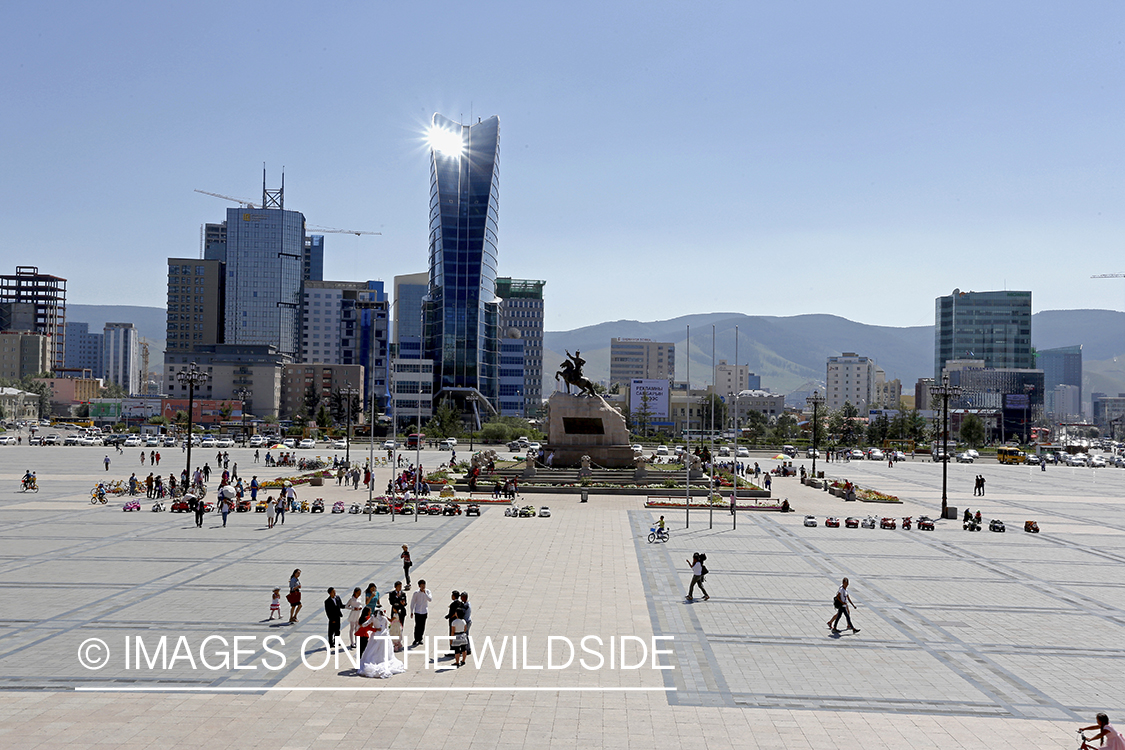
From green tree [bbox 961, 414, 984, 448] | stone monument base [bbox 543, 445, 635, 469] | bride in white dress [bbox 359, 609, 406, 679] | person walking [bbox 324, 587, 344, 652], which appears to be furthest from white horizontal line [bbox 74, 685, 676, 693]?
green tree [bbox 961, 414, 984, 448]

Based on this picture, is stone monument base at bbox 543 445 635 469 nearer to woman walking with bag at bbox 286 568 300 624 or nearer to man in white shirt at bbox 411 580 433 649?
woman walking with bag at bbox 286 568 300 624

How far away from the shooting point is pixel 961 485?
5819cm

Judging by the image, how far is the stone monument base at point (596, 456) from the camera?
176 ft

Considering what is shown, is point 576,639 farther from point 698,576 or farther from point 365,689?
point 698,576

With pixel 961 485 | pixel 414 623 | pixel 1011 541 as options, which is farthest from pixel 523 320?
pixel 414 623

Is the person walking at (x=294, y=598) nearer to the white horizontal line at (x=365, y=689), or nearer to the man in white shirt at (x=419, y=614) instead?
the man in white shirt at (x=419, y=614)

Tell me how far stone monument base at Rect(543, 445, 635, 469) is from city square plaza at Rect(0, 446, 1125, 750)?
21.2m

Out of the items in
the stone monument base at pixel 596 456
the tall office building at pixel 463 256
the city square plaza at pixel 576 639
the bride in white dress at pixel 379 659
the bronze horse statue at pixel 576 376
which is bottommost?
the city square plaza at pixel 576 639

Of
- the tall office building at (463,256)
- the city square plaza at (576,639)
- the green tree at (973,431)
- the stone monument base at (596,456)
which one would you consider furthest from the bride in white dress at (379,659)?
the tall office building at (463,256)

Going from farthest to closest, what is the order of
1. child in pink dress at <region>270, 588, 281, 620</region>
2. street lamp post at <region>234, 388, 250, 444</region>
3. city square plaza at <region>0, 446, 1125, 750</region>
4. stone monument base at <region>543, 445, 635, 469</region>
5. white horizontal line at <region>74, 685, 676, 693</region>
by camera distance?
street lamp post at <region>234, 388, 250, 444</region> → stone monument base at <region>543, 445, 635, 469</region> → child in pink dress at <region>270, 588, 281, 620</region> → white horizontal line at <region>74, 685, 676, 693</region> → city square plaza at <region>0, 446, 1125, 750</region>

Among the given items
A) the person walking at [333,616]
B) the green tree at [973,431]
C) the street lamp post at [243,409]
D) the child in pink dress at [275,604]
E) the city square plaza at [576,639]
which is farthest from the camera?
the green tree at [973,431]

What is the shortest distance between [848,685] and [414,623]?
877cm

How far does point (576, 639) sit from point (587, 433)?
3802 cm

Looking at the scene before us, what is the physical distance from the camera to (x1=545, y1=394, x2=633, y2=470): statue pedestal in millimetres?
53875
